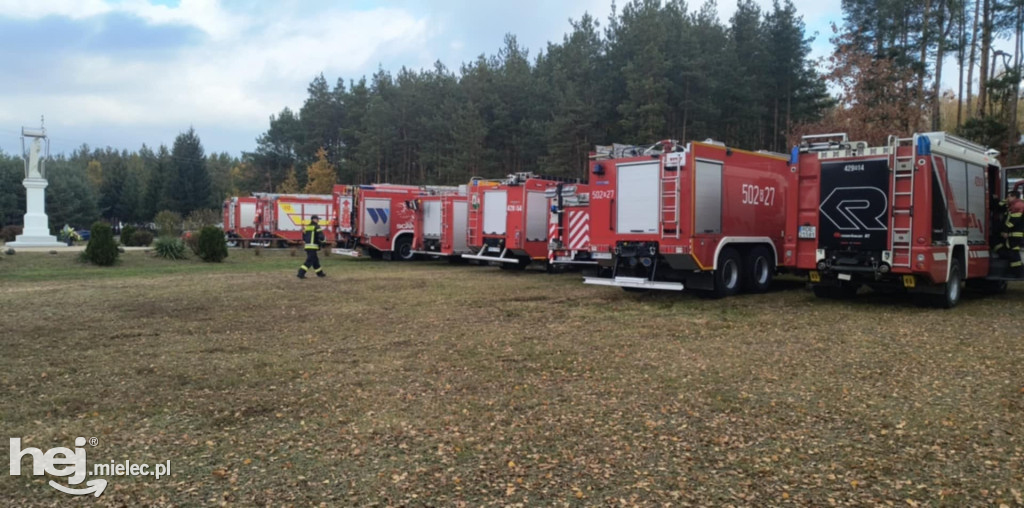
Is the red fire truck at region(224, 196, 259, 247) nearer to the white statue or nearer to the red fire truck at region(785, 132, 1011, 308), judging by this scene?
the white statue

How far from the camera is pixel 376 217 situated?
958 inches

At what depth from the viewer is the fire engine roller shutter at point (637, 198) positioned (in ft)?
39.4

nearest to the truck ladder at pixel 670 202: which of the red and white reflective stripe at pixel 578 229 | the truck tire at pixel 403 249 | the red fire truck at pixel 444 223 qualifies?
the red and white reflective stripe at pixel 578 229

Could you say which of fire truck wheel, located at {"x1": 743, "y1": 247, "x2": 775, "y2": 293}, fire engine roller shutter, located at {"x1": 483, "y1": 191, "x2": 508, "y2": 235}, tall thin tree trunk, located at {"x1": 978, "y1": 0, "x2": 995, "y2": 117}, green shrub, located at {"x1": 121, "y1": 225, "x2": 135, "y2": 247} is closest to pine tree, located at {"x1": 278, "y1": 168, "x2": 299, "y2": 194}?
green shrub, located at {"x1": 121, "y1": 225, "x2": 135, "y2": 247}

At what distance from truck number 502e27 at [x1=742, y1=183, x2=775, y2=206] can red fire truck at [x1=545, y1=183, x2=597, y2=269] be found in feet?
13.1

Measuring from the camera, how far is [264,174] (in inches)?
2586

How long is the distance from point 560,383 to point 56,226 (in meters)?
64.7

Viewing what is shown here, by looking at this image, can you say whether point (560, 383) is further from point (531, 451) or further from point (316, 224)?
point (316, 224)

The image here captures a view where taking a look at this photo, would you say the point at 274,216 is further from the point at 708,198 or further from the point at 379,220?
the point at 708,198

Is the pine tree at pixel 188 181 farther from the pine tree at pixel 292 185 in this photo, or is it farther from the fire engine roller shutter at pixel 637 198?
the fire engine roller shutter at pixel 637 198

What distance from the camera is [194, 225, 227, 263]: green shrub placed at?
75.5ft

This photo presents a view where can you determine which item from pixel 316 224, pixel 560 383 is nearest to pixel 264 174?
pixel 316 224

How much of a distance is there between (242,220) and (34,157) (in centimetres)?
988

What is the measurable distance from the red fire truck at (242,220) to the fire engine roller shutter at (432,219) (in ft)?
56.9
